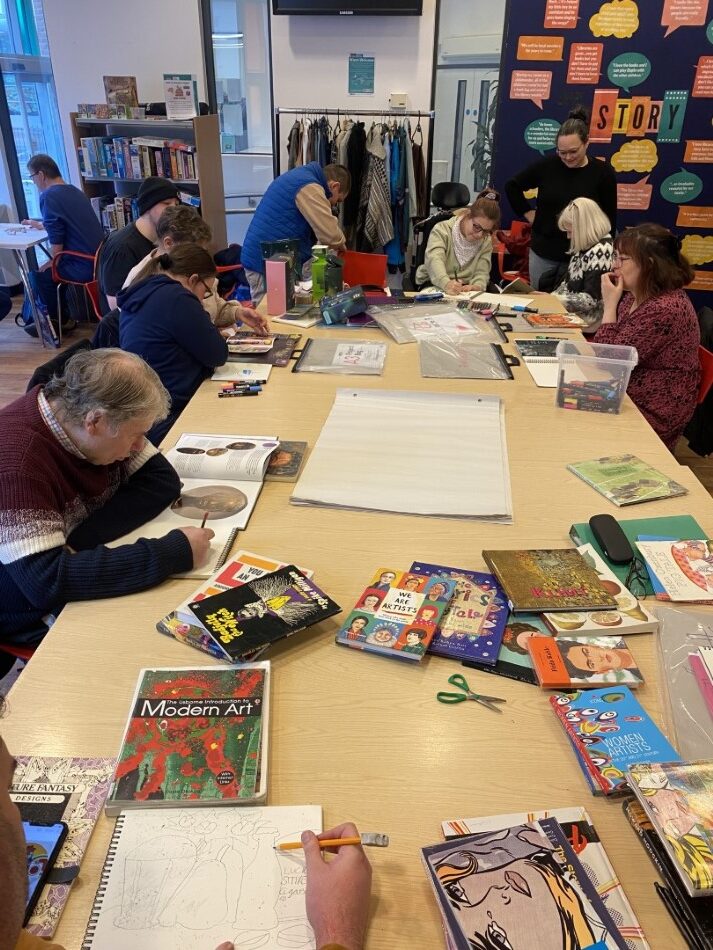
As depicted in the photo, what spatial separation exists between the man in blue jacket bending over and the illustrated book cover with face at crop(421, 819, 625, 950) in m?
3.11

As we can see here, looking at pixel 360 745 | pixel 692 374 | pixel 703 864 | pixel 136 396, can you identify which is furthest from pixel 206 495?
pixel 692 374

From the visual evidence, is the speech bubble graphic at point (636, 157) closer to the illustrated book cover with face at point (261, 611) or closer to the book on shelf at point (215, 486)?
the book on shelf at point (215, 486)

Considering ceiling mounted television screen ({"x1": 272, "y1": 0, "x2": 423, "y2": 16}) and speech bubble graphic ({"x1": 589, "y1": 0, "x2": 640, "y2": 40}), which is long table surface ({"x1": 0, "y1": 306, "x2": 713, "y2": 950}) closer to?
speech bubble graphic ({"x1": 589, "y1": 0, "x2": 640, "y2": 40})

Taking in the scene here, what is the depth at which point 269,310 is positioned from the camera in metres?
3.12

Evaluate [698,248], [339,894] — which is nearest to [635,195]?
[698,248]

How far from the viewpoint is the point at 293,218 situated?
3754mm

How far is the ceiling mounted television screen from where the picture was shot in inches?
193

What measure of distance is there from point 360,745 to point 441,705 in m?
0.15

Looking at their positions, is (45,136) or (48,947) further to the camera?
(45,136)

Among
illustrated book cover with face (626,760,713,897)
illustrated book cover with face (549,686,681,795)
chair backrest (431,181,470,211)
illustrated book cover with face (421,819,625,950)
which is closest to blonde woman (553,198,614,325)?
chair backrest (431,181,470,211)

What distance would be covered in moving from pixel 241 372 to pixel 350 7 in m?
3.81

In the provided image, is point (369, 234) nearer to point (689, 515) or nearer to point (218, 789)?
point (689, 515)

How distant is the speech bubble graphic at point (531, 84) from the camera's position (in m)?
4.77

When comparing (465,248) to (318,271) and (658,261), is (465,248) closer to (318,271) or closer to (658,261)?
(318,271)
